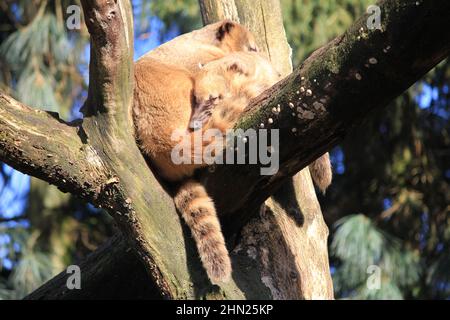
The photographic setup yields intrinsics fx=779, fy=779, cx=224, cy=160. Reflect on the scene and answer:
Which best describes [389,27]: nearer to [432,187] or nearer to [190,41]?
[190,41]

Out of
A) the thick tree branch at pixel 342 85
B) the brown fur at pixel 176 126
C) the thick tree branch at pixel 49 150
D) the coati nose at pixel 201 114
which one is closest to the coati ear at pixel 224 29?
the brown fur at pixel 176 126

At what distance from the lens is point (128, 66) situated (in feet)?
11.5

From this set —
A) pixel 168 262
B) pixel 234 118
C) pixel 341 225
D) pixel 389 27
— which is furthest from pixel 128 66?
pixel 341 225

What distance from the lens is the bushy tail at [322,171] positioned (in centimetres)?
422

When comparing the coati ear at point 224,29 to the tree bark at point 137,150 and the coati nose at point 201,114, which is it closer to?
the coati nose at point 201,114

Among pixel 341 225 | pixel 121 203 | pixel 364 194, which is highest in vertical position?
pixel 364 194

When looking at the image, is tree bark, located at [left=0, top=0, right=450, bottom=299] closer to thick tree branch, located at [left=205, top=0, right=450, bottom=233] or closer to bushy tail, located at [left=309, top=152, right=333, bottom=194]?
thick tree branch, located at [left=205, top=0, right=450, bottom=233]

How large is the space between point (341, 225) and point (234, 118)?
4.77 meters

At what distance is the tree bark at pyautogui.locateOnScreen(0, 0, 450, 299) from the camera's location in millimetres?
3078

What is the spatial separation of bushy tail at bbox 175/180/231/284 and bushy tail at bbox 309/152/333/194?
0.82 m

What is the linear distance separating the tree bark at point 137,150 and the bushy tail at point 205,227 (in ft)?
0.20

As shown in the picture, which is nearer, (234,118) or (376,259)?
(234,118)

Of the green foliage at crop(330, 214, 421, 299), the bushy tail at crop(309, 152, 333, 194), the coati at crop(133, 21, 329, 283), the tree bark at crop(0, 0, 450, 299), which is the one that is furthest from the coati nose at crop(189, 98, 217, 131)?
the green foliage at crop(330, 214, 421, 299)

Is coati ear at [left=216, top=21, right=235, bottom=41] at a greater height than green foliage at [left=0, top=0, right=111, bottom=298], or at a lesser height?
lesser
